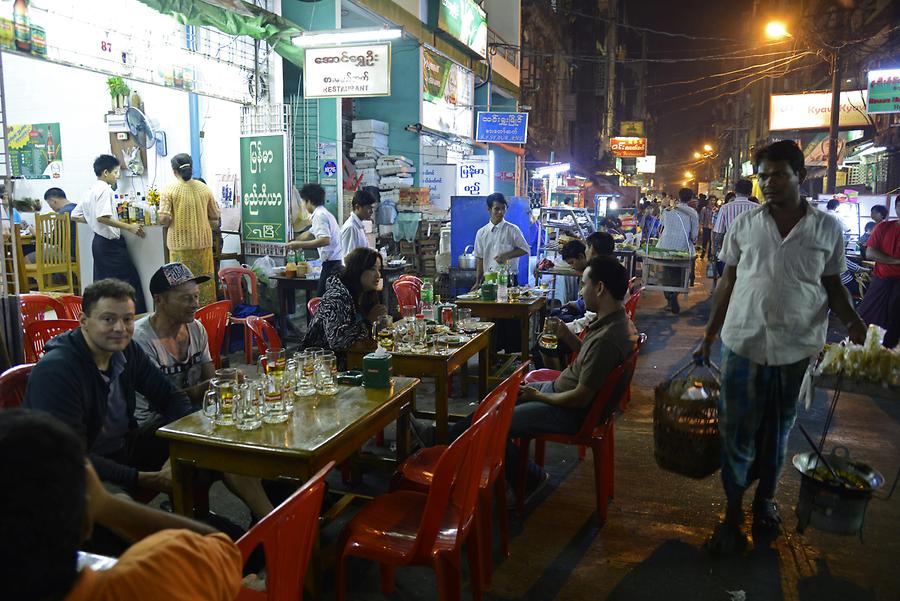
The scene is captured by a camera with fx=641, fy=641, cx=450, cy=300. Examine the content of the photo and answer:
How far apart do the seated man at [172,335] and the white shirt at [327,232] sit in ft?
12.8

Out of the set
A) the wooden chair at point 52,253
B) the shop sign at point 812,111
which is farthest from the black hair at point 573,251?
the shop sign at point 812,111

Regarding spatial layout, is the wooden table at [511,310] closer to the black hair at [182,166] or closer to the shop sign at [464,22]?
the black hair at [182,166]

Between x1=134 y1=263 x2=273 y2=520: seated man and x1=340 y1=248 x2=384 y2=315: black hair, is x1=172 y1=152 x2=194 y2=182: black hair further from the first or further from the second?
x1=134 y1=263 x2=273 y2=520: seated man

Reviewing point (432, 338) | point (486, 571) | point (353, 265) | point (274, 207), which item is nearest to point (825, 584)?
point (486, 571)

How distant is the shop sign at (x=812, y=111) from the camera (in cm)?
1730

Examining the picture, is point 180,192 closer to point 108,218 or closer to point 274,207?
point 108,218

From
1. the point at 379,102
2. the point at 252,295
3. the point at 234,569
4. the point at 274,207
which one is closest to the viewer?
the point at 234,569

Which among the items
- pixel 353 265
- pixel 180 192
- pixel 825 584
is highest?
pixel 180 192

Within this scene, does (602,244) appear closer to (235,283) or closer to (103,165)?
(235,283)

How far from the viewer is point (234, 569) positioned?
1.50 metres

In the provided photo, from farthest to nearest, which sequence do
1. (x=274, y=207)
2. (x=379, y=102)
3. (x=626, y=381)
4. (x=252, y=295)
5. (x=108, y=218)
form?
(x=379, y=102) → (x=274, y=207) → (x=252, y=295) → (x=108, y=218) → (x=626, y=381)

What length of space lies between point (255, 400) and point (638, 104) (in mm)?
68999

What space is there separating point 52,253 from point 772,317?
8764 mm

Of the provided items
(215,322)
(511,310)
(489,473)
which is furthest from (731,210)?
(489,473)
